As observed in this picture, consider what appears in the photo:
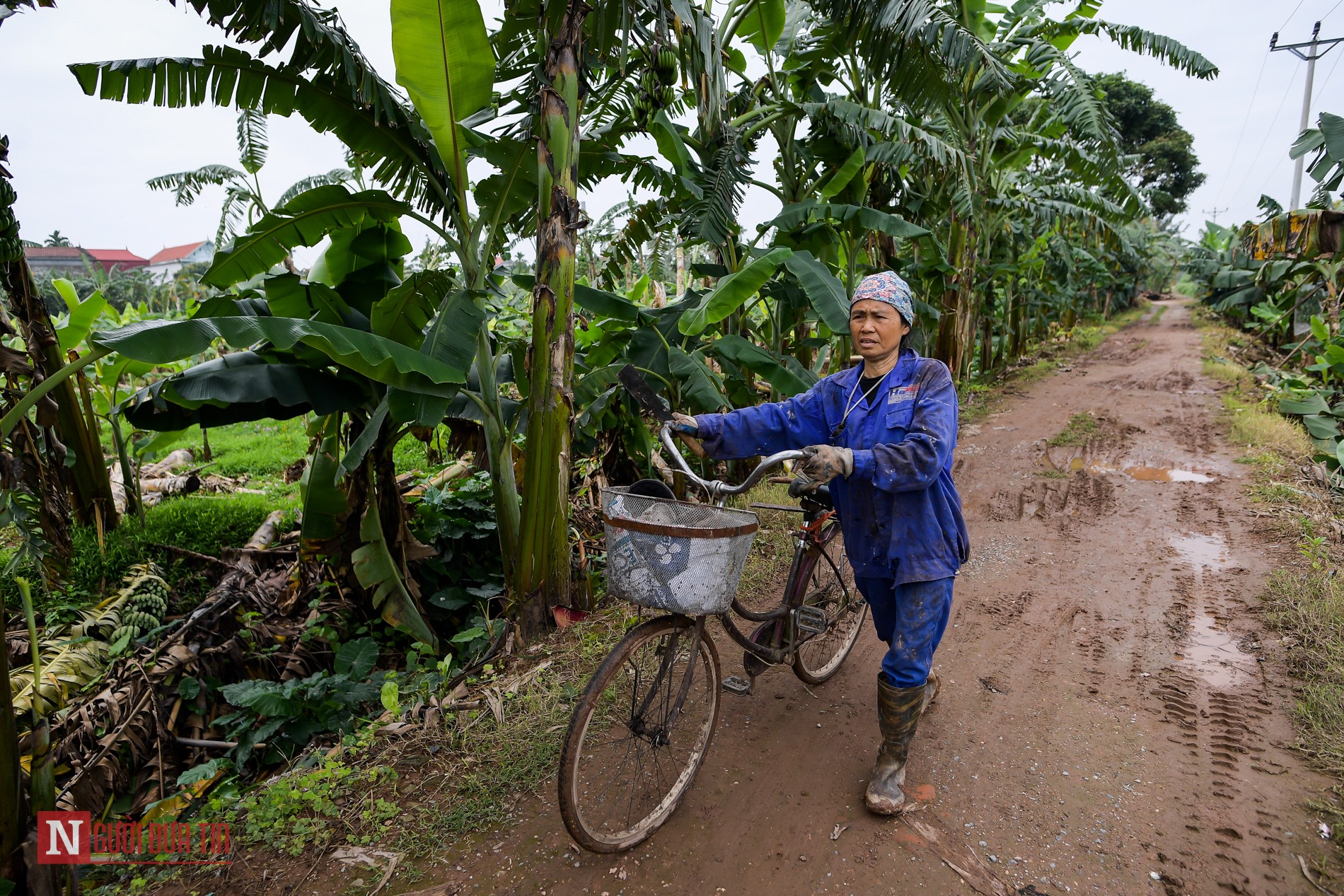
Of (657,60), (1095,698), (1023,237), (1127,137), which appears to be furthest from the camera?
(1127,137)

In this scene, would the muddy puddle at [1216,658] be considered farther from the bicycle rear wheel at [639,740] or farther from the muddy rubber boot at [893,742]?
the bicycle rear wheel at [639,740]

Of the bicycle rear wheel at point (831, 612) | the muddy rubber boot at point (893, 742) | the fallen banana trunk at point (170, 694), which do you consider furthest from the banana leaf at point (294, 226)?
the muddy rubber boot at point (893, 742)

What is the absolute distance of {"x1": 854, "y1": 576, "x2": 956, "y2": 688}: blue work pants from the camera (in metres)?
2.70

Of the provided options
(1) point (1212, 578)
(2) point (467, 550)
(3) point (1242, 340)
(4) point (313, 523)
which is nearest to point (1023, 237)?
(3) point (1242, 340)

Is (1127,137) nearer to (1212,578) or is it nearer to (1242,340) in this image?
(1242,340)

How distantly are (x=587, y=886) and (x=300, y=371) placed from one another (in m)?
2.87

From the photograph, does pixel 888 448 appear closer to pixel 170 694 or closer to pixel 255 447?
pixel 170 694

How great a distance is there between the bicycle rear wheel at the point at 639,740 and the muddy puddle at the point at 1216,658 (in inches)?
105

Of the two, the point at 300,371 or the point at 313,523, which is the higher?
the point at 300,371

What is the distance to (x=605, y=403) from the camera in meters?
4.59

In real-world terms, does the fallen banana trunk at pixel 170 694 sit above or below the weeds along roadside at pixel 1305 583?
below

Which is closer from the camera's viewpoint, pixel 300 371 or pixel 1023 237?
pixel 300 371

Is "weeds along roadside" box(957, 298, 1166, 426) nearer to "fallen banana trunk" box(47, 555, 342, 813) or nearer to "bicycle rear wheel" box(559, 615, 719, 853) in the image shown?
"bicycle rear wheel" box(559, 615, 719, 853)

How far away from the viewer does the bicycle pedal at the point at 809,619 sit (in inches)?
126
